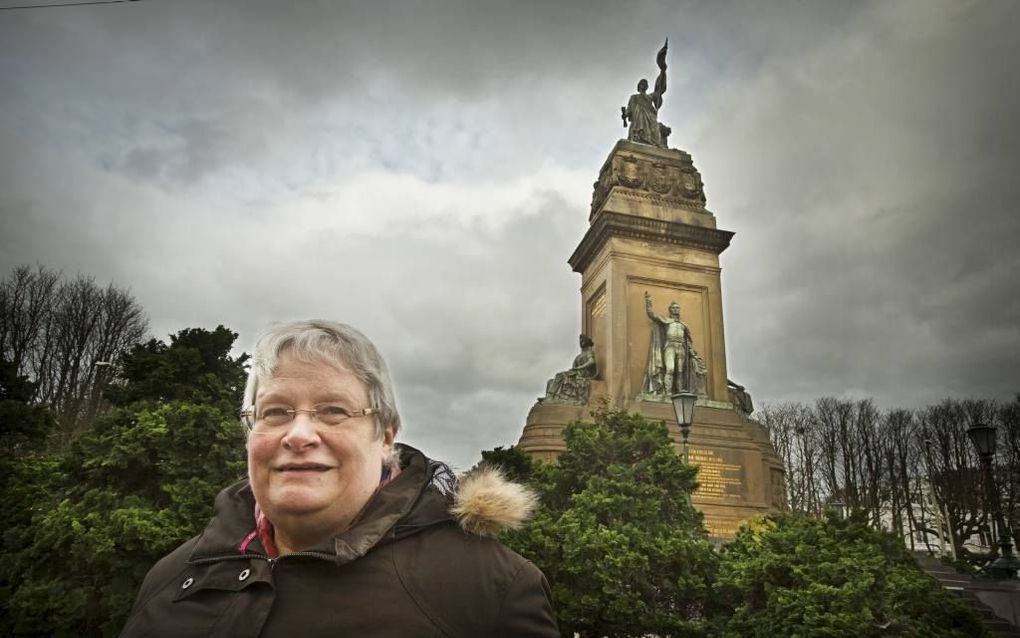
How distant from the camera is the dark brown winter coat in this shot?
2.14 m

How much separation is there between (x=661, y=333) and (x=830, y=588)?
41.2 ft

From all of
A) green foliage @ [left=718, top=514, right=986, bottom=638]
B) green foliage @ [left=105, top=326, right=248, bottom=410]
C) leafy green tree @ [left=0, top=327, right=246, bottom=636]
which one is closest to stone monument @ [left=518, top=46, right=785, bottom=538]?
green foliage @ [left=718, top=514, right=986, bottom=638]

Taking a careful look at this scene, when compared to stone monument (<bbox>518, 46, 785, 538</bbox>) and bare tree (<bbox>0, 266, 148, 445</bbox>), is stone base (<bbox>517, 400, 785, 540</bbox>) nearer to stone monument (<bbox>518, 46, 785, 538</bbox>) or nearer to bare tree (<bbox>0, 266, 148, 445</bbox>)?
stone monument (<bbox>518, 46, 785, 538</bbox>)

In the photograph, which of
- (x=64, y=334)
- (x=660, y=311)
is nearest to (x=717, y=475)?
(x=660, y=311)

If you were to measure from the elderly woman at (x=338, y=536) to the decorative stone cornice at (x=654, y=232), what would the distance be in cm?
→ 1643

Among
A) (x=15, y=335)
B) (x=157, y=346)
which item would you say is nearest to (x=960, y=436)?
(x=157, y=346)

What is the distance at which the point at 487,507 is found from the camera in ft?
7.60

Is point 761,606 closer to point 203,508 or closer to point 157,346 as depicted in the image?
point 203,508

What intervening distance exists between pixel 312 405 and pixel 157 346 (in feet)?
23.4

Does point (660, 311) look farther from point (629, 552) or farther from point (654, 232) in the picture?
point (629, 552)

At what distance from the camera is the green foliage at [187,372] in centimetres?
796

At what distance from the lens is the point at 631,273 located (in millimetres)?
18312

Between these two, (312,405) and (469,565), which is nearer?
Result: (469,565)

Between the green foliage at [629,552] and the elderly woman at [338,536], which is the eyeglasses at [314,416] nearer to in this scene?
Result: the elderly woman at [338,536]
